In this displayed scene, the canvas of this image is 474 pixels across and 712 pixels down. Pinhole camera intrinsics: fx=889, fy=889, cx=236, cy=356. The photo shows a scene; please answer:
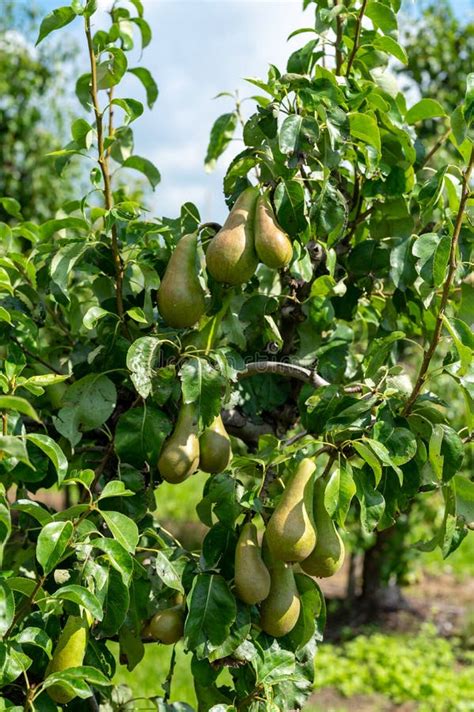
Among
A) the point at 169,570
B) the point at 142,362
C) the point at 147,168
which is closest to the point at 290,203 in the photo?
the point at 142,362

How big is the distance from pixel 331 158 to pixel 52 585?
2.31ft

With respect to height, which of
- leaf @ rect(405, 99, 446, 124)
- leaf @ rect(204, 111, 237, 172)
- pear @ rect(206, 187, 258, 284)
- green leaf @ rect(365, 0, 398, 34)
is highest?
green leaf @ rect(365, 0, 398, 34)

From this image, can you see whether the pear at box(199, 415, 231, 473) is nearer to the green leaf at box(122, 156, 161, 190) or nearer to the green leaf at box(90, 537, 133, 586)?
the green leaf at box(90, 537, 133, 586)

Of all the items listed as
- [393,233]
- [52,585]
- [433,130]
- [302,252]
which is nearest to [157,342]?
[302,252]

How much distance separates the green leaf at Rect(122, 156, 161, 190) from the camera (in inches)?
59.5

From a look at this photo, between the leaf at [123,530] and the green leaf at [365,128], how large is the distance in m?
0.62

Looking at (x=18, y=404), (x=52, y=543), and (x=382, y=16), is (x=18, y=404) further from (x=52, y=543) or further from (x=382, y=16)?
(x=382, y=16)

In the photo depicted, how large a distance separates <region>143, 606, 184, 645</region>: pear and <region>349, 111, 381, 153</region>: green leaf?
71 centimetres

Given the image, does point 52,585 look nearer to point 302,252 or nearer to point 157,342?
point 157,342

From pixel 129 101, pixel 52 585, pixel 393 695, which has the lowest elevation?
pixel 393 695

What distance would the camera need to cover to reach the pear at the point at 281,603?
1169 mm

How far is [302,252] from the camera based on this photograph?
130cm

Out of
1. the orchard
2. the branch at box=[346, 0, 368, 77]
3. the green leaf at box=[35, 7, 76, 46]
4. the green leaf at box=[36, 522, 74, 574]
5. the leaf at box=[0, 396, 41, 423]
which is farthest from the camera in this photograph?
the branch at box=[346, 0, 368, 77]

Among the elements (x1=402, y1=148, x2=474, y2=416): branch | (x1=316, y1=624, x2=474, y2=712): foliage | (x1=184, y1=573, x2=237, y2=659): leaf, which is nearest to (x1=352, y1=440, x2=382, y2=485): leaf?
(x1=402, y1=148, x2=474, y2=416): branch
